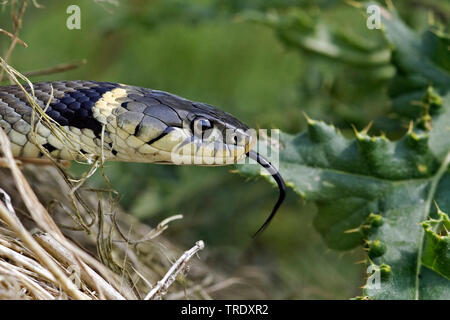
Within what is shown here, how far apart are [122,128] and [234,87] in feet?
7.71

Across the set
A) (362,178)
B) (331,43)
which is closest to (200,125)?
(362,178)

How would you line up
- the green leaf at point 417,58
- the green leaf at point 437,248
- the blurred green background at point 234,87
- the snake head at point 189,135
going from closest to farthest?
1. the green leaf at point 437,248
2. the snake head at point 189,135
3. the green leaf at point 417,58
4. the blurred green background at point 234,87

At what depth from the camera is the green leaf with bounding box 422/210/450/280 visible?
1.66 m

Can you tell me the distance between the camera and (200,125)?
179 cm

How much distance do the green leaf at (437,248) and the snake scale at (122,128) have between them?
2.00 feet

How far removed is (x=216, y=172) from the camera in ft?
10.9

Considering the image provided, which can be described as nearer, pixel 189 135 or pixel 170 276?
pixel 170 276

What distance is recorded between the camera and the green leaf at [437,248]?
166 centimetres

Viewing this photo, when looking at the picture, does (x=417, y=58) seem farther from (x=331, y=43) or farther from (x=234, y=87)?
(x=234, y=87)
